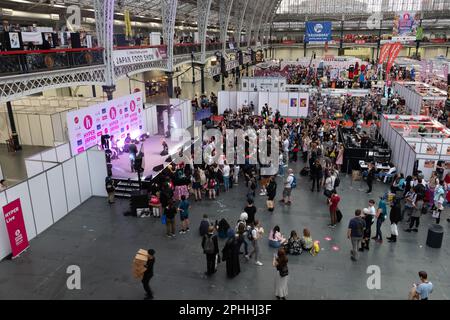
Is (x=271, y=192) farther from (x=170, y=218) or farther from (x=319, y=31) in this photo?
(x=319, y=31)

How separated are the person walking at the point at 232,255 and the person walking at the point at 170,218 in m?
2.17

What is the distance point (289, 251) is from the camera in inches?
351

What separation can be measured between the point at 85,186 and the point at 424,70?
3312 cm

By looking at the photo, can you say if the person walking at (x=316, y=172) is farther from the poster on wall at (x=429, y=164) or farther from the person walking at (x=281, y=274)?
the person walking at (x=281, y=274)

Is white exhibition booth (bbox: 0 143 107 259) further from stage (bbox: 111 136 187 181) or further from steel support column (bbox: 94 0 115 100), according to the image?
steel support column (bbox: 94 0 115 100)

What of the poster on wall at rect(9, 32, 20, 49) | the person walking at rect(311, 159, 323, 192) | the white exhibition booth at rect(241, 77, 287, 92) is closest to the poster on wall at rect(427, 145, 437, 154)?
the person walking at rect(311, 159, 323, 192)

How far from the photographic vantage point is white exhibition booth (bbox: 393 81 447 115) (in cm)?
2239

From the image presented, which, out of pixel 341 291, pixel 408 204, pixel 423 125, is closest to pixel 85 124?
pixel 341 291

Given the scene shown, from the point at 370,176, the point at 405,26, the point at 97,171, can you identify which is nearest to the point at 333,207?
the point at 370,176

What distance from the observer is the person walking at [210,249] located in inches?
305

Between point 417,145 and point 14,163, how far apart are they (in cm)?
1747

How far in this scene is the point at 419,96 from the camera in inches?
888

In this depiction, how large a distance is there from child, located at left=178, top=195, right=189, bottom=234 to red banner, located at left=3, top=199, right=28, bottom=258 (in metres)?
4.14

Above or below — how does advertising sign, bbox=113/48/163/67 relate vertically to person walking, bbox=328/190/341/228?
above
